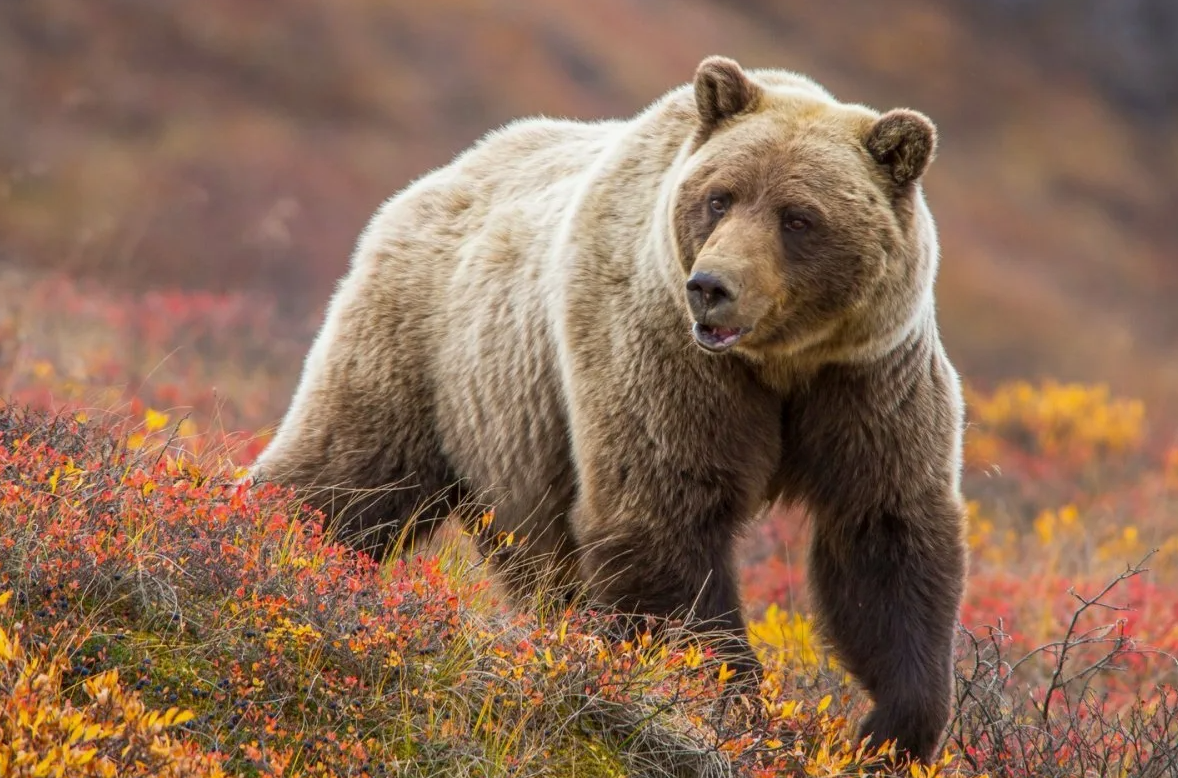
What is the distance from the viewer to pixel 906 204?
15.8ft

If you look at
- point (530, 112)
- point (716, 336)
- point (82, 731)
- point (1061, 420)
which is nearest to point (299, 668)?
point (82, 731)

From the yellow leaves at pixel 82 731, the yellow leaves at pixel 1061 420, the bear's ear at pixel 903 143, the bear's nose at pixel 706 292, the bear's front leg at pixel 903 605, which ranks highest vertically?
the bear's ear at pixel 903 143

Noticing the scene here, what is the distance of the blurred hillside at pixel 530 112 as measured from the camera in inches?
659

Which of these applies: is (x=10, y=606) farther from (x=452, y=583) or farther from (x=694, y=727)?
(x=694, y=727)

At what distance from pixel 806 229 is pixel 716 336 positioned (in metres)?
0.49

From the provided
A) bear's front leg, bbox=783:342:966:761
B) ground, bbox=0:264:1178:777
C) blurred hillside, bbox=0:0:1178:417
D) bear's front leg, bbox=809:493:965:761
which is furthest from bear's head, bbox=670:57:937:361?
blurred hillside, bbox=0:0:1178:417

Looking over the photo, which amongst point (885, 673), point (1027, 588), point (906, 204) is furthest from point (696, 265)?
point (1027, 588)

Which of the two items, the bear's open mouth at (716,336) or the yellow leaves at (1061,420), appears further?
the yellow leaves at (1061,420)

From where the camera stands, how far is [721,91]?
16.2 feet

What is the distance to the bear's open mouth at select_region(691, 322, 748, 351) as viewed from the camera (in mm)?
4488

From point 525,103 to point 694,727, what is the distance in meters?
15.9

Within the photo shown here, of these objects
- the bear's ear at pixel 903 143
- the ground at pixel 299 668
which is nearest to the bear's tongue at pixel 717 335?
the bear's ear at pixel 903 143

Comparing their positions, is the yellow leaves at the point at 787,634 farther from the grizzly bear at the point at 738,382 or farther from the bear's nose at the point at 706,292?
the bear's nose at the point at 706,292

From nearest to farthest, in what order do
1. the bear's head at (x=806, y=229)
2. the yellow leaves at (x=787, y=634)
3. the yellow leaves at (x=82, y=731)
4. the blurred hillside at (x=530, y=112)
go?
the yellow leaves at (x=82, y=731) → the bear's head at (x=806, y=229) → the yellow leaves at (x=787, y=634) → the blurred hillside at (x=530, y=112)
